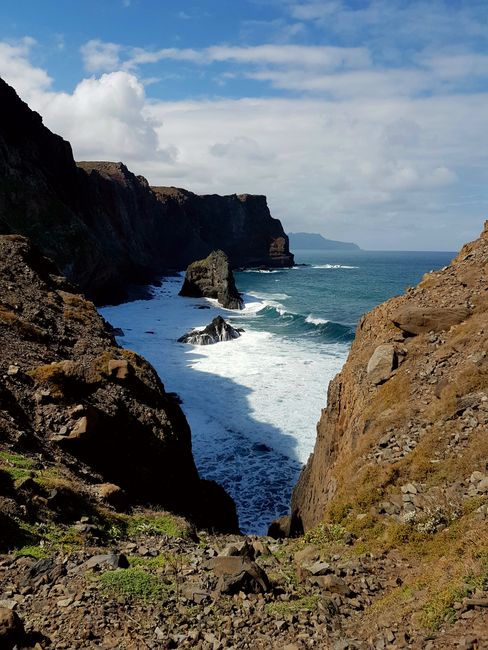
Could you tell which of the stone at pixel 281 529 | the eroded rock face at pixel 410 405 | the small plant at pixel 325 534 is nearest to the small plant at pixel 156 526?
the small plant at pixel 325 534

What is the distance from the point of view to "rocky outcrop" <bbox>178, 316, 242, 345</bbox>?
5419 cm

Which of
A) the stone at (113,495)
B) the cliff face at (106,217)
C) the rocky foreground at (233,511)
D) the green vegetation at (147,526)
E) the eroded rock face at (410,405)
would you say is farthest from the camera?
the cliff face at (106,217)

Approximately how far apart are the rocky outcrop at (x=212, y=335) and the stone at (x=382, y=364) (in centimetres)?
3712

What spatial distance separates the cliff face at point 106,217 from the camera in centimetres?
7069

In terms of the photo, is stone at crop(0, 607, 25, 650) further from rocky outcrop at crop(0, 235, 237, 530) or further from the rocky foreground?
rocky outcrop at crop(0, 235, 237, 530)

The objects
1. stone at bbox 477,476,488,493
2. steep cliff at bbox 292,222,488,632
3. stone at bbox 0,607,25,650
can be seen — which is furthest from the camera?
stone at bbox 477,476,488,493

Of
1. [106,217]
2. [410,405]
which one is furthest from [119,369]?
[106,217]

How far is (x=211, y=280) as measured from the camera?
92.8m

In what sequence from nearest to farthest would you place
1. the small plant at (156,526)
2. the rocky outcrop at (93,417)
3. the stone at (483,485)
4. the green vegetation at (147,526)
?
the stone at (483,485) < the green vegetation at (147,526) < the small plant at (156,526) < the rocky outcrop at (93,417)

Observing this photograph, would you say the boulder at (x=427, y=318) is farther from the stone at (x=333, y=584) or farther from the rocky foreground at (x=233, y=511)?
the stone at (x=333, y=584)

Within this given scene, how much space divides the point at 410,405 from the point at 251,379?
85.5 ft

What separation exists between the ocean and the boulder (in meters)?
10.8

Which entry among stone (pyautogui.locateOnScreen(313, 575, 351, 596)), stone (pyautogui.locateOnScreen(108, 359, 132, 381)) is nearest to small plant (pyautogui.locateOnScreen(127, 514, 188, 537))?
stone (pyautogui.locateOnScreen(313, 575, 351, 596))

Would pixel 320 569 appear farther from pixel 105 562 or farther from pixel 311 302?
pixel 311 302
